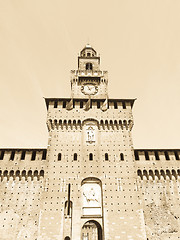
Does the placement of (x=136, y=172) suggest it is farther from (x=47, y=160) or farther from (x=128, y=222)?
(x=47, y=160)

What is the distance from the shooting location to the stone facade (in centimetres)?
1566

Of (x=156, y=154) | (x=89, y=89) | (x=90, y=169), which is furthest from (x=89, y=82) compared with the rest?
(x=156, y=154)

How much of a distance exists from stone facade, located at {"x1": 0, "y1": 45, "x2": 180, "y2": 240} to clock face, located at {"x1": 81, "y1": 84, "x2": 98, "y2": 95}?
1.72 metres

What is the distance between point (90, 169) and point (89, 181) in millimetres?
1005

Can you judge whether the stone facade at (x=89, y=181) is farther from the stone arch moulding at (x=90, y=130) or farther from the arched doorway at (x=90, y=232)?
the arched doorway at (x=90, y=232)

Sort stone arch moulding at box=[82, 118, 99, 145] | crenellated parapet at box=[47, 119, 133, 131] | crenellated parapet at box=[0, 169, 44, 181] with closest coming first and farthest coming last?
crenellated parapet at box=[0, 169, 44, 181] < stone arch moulding at box=[82, 118, 99, 145] < crenellated parapet at box=[47, 119, 133, 131]

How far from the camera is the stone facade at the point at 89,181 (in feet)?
51.4

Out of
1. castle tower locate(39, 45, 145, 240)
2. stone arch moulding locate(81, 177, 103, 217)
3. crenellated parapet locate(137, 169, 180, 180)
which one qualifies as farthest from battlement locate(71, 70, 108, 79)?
stone arch moulding locate(81, 177, 103, 217)

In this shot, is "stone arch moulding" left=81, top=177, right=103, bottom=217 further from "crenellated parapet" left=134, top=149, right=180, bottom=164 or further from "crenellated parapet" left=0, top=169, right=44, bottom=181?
"crenellated parapet" left=134, top=149, right=180, bottom=164

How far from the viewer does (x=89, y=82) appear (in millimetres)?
23562

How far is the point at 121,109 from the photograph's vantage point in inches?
827

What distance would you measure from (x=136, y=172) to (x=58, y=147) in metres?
7.25

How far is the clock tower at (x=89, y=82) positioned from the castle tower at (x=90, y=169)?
11 centimetres

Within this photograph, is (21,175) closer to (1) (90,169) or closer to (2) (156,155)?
(1) (90,169)
